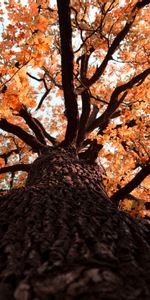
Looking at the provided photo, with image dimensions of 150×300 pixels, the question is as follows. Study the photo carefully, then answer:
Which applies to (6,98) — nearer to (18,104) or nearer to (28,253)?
(18,104)

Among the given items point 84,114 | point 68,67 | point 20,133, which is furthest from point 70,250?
point 84,114

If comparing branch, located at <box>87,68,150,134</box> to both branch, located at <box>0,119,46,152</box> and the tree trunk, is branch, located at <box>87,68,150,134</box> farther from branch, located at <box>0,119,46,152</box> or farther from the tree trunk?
the tree trunk

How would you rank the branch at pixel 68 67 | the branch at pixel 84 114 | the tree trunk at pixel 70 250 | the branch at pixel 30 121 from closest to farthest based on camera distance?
the tree trunk at pixel 70 250, the branch at pixel 68 67, the branch at pixel 30 121, the branch at pixel 84 114

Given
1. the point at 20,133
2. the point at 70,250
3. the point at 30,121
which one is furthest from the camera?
the point at 30,121

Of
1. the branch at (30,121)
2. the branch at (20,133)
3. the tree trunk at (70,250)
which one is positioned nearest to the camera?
the tree trunk at (70,250)

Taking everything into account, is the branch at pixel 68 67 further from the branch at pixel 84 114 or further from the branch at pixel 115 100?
the branch at pixel 115 100

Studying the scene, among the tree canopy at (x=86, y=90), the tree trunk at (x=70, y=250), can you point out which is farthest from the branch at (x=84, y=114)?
the tree trunk at (x=70, y=250)

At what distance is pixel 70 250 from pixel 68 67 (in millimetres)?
2634

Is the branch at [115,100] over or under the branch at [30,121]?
under

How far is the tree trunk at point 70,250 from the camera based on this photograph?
97cm

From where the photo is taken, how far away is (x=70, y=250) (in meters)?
1.28

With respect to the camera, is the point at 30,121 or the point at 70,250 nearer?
the point at 70,250

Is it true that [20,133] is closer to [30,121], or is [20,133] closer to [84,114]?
[30,121]

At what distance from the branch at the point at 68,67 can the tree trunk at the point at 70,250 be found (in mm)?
1750
